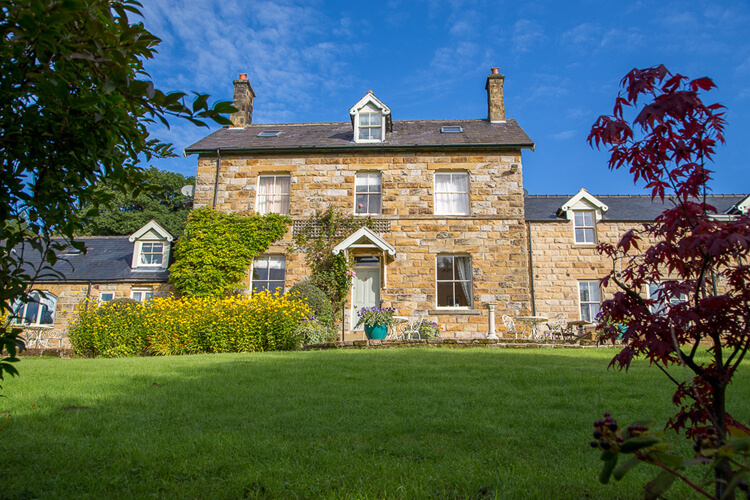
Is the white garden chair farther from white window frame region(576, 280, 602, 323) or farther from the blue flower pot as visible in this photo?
the blue flower pot

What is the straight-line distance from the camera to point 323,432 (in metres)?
4.12

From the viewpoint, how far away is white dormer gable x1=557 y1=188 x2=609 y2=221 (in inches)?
725

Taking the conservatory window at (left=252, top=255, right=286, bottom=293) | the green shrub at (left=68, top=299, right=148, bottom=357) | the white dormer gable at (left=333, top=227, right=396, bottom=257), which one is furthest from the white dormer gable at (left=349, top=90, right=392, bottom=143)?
the green shrub at (left=68, top=299, right=148, bottom=357)

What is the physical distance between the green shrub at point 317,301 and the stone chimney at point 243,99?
29.1ft

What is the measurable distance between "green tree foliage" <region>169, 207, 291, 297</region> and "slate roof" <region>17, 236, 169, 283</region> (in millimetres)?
1627

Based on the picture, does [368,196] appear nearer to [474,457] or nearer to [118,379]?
[118,379]

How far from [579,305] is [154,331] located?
14.3 metres

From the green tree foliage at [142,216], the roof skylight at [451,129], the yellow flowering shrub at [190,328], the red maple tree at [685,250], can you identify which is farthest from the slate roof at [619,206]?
the green tree foliage at [142,216]

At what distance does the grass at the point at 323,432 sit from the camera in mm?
3008

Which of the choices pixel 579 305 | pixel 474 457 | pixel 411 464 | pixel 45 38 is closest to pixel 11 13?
pixel 45 38

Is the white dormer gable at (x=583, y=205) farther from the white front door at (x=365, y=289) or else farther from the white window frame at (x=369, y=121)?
the white front door at (x=365, y=289)

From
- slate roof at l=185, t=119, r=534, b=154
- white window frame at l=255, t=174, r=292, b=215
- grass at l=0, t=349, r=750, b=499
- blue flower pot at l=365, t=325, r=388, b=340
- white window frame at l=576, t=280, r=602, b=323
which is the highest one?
slate roof at l=185, t=119, r=534, b=154

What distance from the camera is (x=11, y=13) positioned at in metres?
1.96

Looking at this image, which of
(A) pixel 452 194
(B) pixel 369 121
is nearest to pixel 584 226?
(A) pixel 452 194
